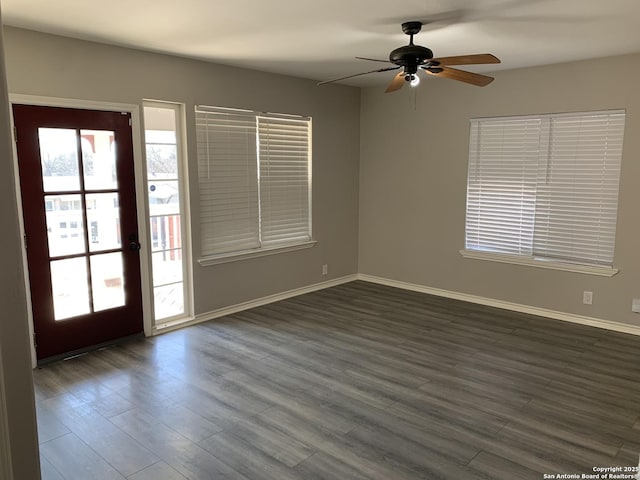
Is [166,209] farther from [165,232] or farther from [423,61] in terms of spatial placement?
[423,61]

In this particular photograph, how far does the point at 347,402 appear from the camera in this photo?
3.19 meters

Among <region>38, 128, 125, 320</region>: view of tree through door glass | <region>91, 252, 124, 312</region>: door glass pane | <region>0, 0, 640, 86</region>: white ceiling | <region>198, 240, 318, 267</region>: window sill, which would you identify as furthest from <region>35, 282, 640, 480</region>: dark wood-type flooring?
<region>0, 0, 640, 86</region>: white ceiling

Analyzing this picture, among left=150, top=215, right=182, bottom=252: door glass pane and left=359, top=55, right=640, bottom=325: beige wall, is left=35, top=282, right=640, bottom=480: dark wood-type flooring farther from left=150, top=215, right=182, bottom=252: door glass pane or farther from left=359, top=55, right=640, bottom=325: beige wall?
left=150, top=215, right=182, bottom=252: door glass pane

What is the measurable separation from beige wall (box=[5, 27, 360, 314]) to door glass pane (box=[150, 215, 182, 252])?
0.17 metres

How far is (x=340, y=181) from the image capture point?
6.24m

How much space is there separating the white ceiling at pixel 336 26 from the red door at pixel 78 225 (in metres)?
0.73

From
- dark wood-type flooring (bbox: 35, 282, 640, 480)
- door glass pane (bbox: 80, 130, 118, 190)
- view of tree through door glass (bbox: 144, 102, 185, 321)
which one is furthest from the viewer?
view of tree through door glass (bbox: 144, 102, 185, 321)

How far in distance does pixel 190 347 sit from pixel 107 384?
82 cm

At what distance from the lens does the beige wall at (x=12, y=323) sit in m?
1.22

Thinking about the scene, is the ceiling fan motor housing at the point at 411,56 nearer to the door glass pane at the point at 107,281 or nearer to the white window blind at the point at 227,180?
the white window blind at the point at 227,180

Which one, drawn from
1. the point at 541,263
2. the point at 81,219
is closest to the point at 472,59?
the point at 541,263

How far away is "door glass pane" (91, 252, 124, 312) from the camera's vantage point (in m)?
4.08

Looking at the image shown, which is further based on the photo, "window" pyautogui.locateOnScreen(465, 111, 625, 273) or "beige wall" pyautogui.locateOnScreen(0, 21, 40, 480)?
"window" pyautogui.locateOnScreen(465, 111, 625, 273)

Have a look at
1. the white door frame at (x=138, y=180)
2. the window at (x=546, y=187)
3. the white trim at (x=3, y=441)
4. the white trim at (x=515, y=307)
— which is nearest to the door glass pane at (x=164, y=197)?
the white door frame at (x=138, y=180)
